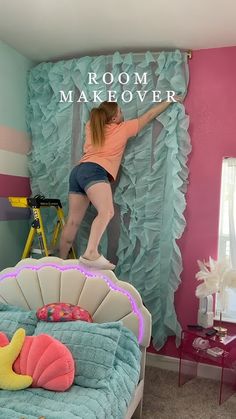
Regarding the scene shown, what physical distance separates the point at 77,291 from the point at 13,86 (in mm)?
1727

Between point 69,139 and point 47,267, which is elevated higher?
point 69,139

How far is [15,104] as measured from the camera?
3154 millimetres

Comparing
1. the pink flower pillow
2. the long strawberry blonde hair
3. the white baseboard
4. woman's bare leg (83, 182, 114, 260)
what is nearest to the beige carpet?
the white baseboard

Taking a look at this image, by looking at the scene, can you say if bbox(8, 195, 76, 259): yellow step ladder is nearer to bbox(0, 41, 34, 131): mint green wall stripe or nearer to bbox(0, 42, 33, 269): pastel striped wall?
bbox(0, 42, 33, 269): pastel striped wall

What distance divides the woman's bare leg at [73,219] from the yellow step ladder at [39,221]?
4.2 inches

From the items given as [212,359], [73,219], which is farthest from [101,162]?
[212,359]

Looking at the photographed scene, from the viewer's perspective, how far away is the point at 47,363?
194 centimetres

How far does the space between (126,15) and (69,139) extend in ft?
3.46

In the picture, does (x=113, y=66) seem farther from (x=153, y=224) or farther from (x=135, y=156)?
(x=153, y=224)

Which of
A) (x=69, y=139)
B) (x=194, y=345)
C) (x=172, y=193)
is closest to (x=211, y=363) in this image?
(x=194, y=345)

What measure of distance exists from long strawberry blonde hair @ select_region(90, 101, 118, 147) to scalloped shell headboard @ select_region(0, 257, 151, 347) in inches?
35.9

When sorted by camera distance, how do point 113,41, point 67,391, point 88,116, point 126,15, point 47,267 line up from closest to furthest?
point 67,391, point 126,15, point 47,267, point 113,41, point 88,116

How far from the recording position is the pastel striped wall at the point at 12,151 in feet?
9.95

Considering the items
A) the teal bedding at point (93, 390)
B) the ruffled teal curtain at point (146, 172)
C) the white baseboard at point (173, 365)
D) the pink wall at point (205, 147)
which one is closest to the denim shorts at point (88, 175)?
the ruffled teal curtain at point (146, 172)
